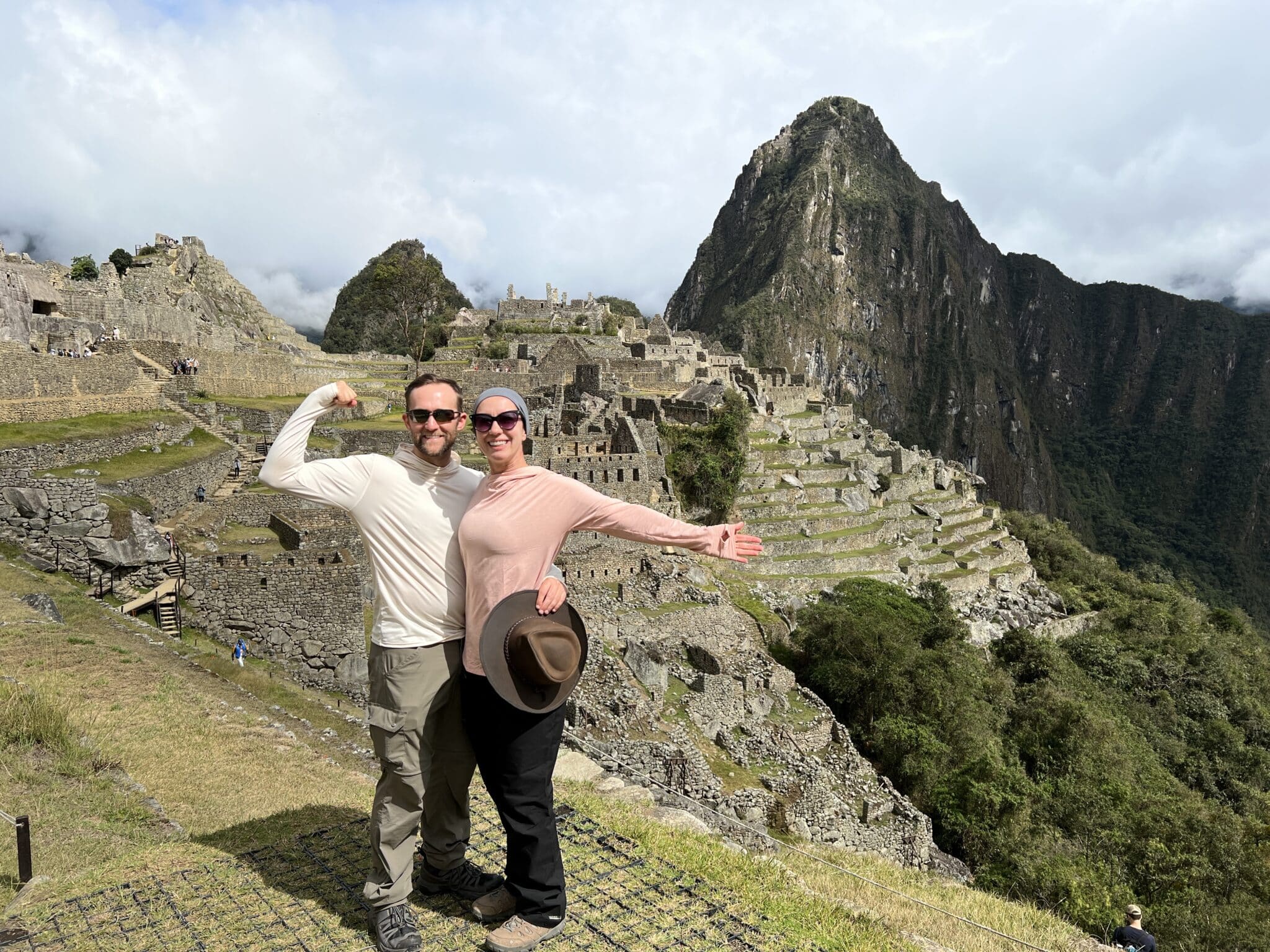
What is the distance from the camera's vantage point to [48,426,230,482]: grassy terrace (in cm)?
1656

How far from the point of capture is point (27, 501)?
1305cm

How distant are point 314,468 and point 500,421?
1.08 metres

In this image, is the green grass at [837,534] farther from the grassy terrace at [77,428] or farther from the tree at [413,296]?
the tree at [413,296]

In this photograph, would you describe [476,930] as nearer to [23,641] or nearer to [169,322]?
[23,641]

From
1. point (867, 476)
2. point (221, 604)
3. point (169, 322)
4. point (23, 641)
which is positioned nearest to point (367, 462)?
point (23, 641)

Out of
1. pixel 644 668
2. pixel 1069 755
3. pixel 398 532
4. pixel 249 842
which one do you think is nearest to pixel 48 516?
pixel 249 842

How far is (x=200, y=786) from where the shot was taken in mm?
6461

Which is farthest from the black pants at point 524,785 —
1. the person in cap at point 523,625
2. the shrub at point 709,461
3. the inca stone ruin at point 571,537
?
the shrub at point 709,461

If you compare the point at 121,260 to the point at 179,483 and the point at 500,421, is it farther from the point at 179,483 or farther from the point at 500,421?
the point at 500,421

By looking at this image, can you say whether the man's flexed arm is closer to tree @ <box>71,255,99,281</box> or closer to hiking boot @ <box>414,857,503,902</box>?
hiking boot @ <box>414,857,503,902</box>

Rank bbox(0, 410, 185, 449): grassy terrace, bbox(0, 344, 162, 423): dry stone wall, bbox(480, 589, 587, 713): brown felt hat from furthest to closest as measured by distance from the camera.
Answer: bbox(0, 344, 162, 423): dry stone wall, bbox(0, 410, 185, 449): grassy terrace, bbox(480, 589, 587, 713): brown felt hat

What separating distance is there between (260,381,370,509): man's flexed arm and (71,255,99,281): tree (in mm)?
42609

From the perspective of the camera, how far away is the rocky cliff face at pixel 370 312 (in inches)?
2330

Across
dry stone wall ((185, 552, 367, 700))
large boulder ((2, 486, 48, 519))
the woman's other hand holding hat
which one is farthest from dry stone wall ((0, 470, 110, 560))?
the woman's other hand holding hat
